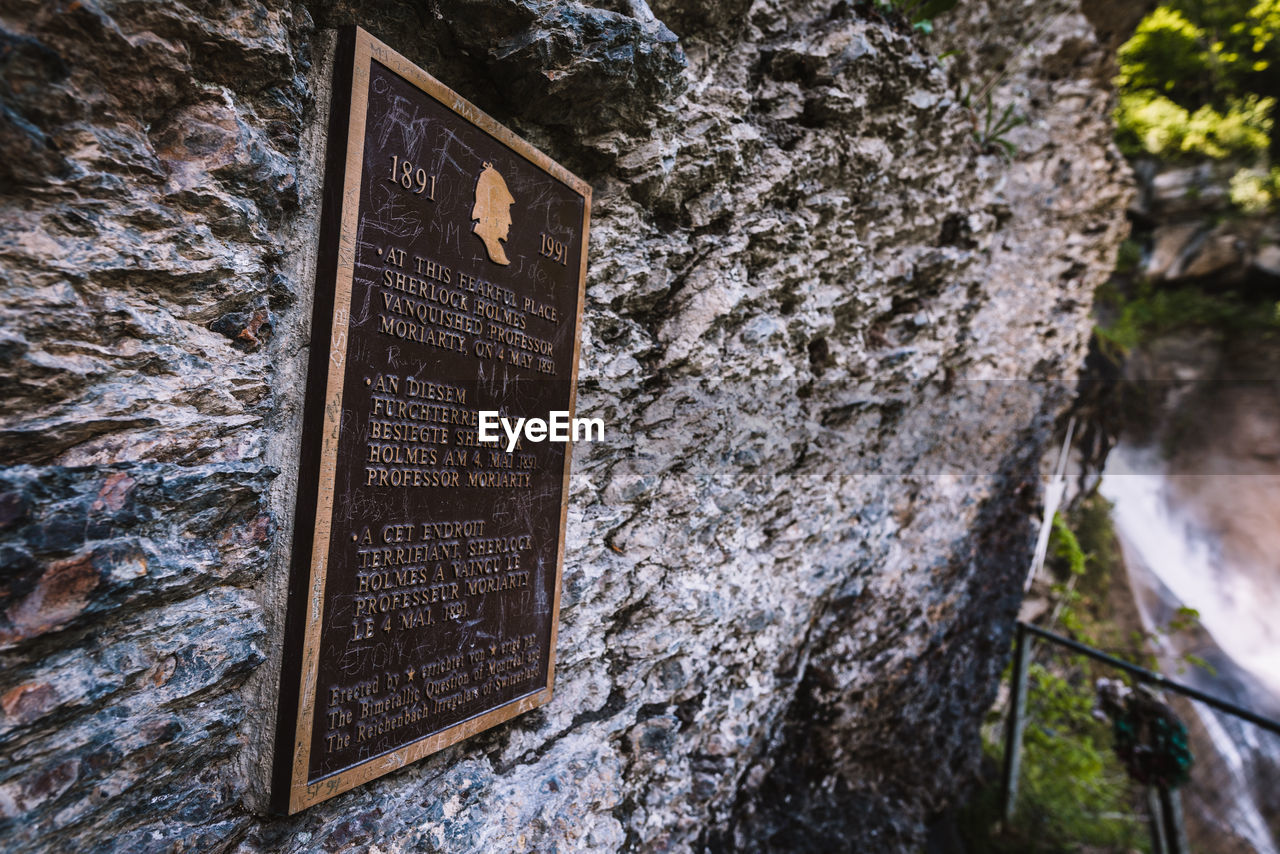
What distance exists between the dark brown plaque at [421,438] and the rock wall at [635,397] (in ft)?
0.36

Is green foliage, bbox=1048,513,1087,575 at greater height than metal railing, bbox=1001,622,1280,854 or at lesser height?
greater

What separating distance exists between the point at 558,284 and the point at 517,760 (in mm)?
1456

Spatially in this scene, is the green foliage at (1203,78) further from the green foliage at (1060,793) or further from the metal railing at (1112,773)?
the green foliage at (1060,793)

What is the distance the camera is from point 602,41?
1.74m

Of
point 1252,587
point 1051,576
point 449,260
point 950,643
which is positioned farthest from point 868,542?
point 1252,587

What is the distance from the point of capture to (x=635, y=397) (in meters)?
2.17

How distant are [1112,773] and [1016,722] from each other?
2971 millimetres

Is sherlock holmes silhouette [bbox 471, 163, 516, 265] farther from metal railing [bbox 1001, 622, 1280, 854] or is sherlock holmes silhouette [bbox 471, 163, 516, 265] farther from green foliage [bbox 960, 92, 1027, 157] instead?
metal railing [bbox 1001, 622, 1280, 854]

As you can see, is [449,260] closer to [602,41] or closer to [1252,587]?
[602,41]

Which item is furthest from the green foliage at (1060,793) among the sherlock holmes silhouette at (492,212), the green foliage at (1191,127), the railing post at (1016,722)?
the green foliage at (1191,127)

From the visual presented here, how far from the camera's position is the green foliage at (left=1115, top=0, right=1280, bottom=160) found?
9.50 m

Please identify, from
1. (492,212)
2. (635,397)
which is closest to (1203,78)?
(635,397)

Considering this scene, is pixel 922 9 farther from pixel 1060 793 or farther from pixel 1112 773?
pixel 1112 773

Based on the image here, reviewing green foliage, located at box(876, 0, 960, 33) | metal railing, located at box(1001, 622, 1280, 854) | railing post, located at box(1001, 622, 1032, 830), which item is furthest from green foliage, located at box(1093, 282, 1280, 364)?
green foliage, located at box(876, 0, 960, 33)
